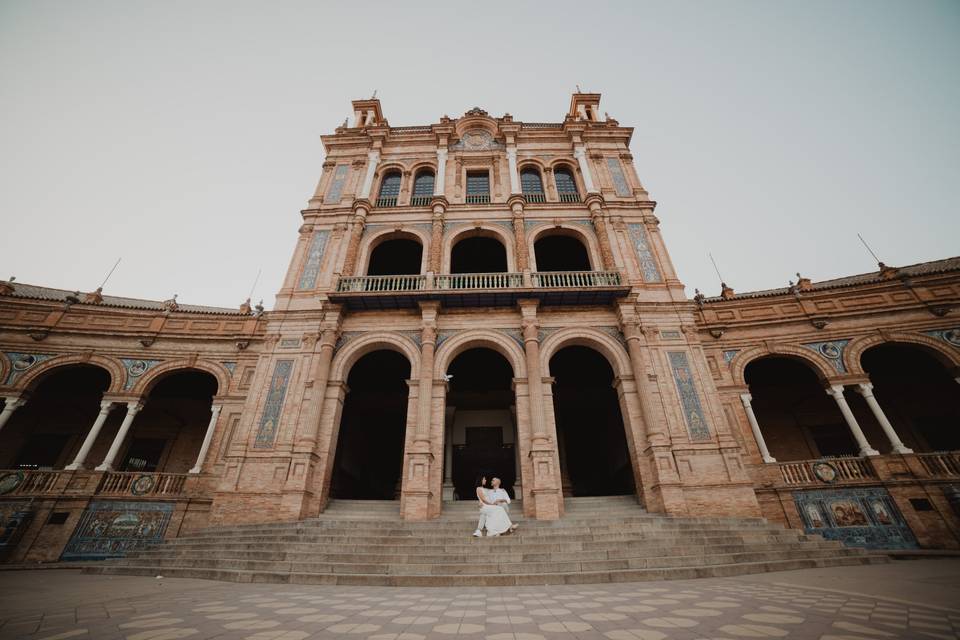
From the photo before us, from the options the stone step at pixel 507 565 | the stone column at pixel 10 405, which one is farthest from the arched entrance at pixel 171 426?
the stone step at pixel 507 565

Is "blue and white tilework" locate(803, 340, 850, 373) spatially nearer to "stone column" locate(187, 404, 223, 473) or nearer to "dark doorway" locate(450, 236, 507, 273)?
"dark doorway" locate(450, 236, 507, 273)

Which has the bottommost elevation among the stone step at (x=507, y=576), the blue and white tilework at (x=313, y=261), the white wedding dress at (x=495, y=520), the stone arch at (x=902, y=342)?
the stone step at (x=507, y=576)

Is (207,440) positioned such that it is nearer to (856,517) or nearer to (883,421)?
(856,517)

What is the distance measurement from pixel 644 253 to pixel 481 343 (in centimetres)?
719

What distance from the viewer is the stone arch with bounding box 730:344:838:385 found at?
40.8ft

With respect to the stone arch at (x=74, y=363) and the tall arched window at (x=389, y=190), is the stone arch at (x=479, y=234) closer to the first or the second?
the tall arched window at (x=389, y=190)

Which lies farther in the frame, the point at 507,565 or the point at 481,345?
the point at 481,345

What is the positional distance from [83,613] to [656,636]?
18.2 ft

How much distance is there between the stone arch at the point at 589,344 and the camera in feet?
38.7

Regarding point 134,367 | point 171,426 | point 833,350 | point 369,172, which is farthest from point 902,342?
point 171,426

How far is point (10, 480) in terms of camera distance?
1102 cm

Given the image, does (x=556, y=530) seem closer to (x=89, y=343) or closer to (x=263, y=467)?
(x=263, y=467)

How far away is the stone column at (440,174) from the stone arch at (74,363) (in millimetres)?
12897

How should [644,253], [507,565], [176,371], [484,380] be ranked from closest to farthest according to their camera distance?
1. [507,565]
2. [176,371]
3. [644,253]
4. [484,380]
